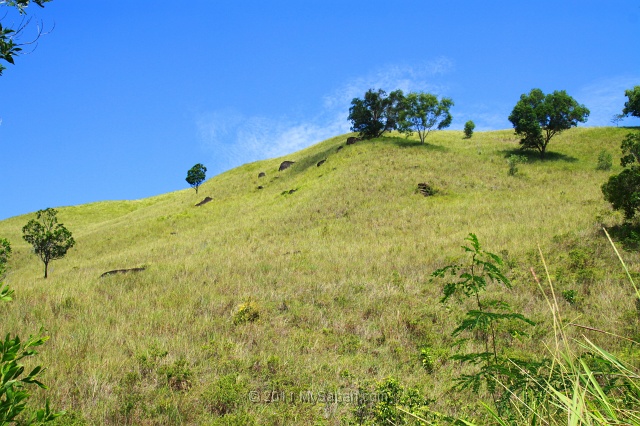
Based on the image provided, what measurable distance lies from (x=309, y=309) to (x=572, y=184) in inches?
1311

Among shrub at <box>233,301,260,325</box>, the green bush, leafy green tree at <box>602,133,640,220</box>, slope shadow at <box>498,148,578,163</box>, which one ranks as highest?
slope shadow at <box>498,148,578,163</box>

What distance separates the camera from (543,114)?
145 feet

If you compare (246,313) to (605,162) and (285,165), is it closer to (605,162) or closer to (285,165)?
(605,162)

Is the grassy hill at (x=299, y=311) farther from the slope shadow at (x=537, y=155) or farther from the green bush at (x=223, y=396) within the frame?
the slope shadow at (x=537, y=155)

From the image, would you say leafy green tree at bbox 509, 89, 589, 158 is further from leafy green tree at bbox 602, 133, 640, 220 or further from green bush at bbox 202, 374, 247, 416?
green bush at bbox 202, 374, 247, 416

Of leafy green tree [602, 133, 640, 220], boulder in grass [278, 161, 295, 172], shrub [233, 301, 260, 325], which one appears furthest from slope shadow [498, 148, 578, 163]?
shrub [233, 301, 260, 325]

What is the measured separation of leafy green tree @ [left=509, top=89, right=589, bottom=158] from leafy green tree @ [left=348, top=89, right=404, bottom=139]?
17.1m

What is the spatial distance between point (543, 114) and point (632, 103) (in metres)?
21.2

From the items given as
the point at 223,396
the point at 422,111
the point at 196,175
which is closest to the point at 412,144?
the point at 422,111

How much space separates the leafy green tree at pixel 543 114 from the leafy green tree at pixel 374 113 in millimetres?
17099

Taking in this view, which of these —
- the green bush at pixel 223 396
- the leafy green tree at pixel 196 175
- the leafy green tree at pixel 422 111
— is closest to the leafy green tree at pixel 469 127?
the leafy green tree at pixel 422 111

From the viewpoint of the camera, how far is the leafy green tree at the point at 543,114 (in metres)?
44.2

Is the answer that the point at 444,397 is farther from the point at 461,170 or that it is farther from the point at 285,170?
the point at 285,170

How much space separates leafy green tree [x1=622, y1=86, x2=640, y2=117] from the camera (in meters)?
52.8
